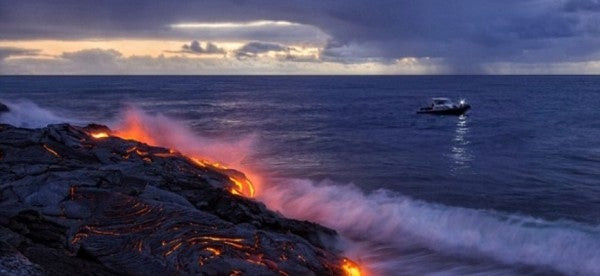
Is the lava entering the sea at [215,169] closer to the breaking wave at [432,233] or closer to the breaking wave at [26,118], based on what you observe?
the breaking wave at [432,233]

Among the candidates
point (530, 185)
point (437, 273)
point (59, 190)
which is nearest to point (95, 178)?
point (59, 190)

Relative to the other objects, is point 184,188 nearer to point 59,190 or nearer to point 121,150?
point 59,190

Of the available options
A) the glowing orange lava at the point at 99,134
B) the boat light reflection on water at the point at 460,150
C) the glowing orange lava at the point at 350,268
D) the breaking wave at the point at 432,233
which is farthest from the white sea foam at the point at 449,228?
the boat light reflection on water at the point at 460,150

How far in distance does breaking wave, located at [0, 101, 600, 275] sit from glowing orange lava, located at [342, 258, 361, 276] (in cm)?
224

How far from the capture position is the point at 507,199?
26219mm

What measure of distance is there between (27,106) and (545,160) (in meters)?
55.2

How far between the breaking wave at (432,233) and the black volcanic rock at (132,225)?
9.03ft

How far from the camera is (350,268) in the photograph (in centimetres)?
1508

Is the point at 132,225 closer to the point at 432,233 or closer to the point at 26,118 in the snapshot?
the point at 432,233

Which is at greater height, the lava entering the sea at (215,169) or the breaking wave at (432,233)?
the lava entering the sea at (215,169)

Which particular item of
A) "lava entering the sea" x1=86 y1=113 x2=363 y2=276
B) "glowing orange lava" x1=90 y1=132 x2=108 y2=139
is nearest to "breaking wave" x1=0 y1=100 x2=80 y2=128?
"lava entering the sea" x1=86 y1=113 x2=363 y2=276

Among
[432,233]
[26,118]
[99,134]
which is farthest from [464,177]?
[26,118]

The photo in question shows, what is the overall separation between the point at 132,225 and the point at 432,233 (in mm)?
11516

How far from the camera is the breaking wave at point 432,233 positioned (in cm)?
1817
